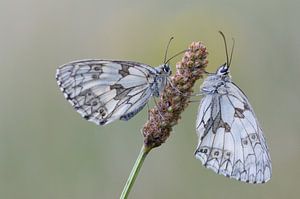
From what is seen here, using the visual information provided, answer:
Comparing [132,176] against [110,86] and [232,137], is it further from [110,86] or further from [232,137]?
[232,137]

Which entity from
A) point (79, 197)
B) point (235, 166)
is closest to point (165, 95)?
point (235, 166)

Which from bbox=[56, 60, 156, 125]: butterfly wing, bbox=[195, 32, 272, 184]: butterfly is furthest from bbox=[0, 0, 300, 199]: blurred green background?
bbox=[56, 60, 156, 125]: butterfly wing

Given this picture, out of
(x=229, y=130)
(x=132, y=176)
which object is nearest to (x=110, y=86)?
(x=229, y=130)

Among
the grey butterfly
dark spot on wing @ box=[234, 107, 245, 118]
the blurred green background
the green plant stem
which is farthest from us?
the blurred green background

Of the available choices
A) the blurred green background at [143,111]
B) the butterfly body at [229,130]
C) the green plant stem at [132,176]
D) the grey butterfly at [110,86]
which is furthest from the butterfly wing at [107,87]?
the blurred green background at [143,111]

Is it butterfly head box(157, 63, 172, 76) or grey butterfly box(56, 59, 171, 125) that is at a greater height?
butterfly head box(157, 63, 172, 76)

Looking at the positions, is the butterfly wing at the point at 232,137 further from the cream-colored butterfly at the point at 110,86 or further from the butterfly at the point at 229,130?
the cream-colored butterfly at the point at 110,86

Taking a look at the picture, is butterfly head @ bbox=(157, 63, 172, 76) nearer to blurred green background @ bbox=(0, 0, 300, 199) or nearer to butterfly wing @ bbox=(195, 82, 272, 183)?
butterfly wing @ bbox=(195, 82, 272, 183)
